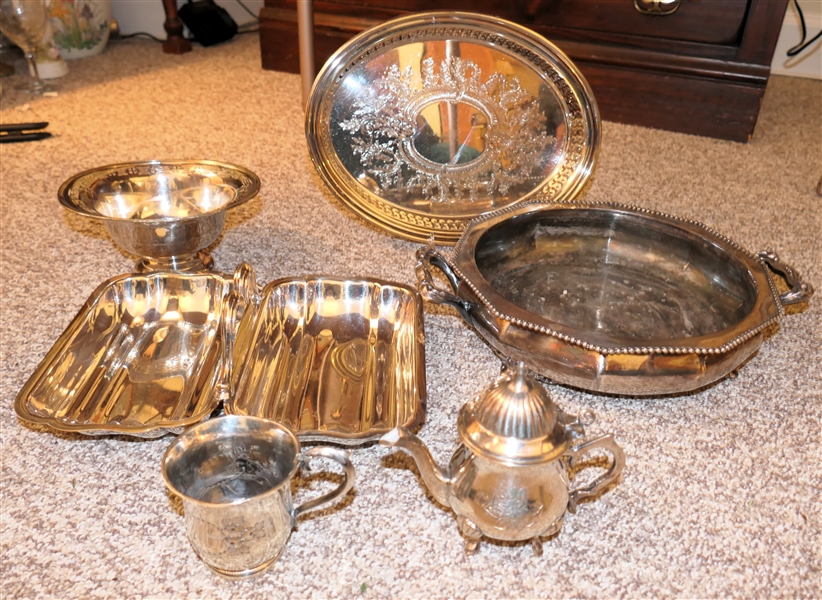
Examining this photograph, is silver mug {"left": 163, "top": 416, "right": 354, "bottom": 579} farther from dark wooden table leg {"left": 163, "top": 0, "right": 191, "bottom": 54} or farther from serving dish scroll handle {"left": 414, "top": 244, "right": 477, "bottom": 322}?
dark wooden table leg {"left": 163, "top": 0, "right": 191, "bottom": 54}

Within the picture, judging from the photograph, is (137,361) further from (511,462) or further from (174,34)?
(174,34)

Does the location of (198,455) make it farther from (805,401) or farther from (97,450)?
(805,401)

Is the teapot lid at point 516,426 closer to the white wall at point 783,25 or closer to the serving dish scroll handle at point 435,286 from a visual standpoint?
the serving dish scroll handle at point 435,286

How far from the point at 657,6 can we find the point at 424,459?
1.17 metres

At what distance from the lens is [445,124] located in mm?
1045

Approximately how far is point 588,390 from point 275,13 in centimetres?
132

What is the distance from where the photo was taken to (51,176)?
130 cm

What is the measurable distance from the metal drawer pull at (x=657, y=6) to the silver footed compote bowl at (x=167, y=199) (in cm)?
87

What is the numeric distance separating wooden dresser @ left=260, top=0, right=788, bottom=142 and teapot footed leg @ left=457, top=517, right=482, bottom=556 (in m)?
1.15

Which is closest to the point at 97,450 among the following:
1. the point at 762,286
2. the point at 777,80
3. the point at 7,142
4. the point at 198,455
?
the point at 198,455

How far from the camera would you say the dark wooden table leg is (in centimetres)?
193

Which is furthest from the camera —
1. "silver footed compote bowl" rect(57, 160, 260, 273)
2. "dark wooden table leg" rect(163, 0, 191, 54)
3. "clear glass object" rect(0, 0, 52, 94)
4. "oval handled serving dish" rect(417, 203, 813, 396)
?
"dark wooden table leg" rect(163, 0, 191, 54)

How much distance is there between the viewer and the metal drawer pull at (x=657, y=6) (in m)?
1.44

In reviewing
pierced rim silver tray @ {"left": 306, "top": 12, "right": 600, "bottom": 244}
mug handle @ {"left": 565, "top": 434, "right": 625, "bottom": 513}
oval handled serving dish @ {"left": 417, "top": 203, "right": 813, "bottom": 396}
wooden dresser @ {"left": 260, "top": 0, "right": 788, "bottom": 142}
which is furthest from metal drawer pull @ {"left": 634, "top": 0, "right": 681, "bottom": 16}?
mug handle @ {"left": 565, "top": 434, "right": 625, "bottom": 513}
